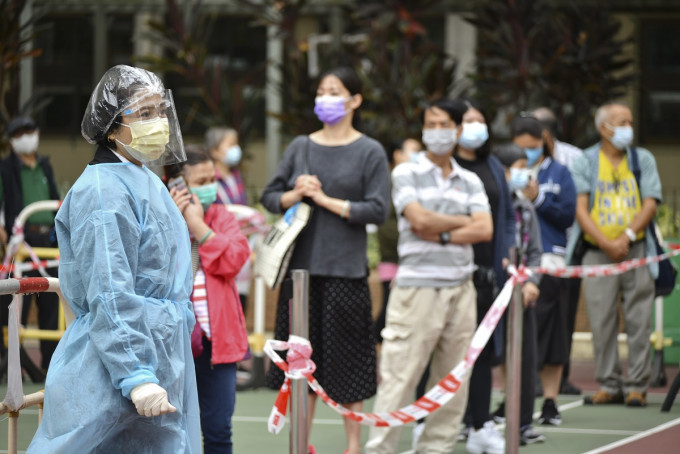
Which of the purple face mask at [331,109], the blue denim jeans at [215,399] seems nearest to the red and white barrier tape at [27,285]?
the blue denim jeans at [215,399]

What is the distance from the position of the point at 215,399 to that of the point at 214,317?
Result: 372mm

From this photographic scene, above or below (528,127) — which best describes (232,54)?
above

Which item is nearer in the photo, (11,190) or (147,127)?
(147,127)

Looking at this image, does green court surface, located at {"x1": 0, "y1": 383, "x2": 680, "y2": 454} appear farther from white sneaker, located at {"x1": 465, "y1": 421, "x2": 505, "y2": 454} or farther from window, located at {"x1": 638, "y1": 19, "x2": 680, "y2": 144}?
window, located at {"x1": 638, "y1": 19, "x2": 680, "y2": 144}

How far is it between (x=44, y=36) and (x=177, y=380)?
19075 mm

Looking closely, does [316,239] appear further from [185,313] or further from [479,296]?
[185,313]

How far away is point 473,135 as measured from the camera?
7.64 meters

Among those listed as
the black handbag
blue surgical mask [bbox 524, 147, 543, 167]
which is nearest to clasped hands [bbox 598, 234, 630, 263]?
the black handbag

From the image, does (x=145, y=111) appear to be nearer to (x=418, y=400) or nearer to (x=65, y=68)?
(x=418, y=400)

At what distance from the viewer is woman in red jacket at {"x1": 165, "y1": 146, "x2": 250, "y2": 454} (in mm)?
5805

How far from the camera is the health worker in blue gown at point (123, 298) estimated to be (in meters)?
4.05

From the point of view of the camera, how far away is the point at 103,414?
4.07 metres

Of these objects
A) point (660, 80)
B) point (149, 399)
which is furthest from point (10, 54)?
point (660, 80)

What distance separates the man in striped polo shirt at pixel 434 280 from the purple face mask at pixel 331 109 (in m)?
0.48
